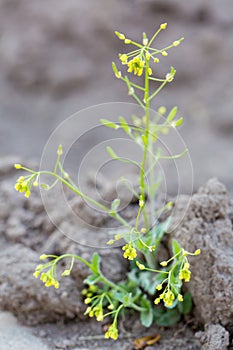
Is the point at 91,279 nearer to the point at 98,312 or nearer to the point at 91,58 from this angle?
the point at 98,312

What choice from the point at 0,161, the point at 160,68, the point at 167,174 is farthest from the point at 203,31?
the point at 0,161

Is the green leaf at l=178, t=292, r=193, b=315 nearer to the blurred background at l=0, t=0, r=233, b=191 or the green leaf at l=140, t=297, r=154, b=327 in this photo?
the green leaf at l=140, t=297, r=154, b=327

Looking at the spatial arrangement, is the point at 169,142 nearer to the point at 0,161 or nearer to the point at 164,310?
the point at 0,161

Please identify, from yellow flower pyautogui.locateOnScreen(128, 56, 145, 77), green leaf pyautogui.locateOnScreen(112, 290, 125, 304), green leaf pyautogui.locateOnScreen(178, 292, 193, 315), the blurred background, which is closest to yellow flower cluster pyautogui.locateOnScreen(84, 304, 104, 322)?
green leaf pyautogui.locateOnScreen(112, 290, 125, 304)

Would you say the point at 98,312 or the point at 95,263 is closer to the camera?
the point at 98,312

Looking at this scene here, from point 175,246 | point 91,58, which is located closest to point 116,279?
point 175,246

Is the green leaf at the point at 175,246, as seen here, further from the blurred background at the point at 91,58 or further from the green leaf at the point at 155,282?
the blurred background at the point at 91,58

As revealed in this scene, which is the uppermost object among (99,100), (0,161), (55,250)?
(99,100)
